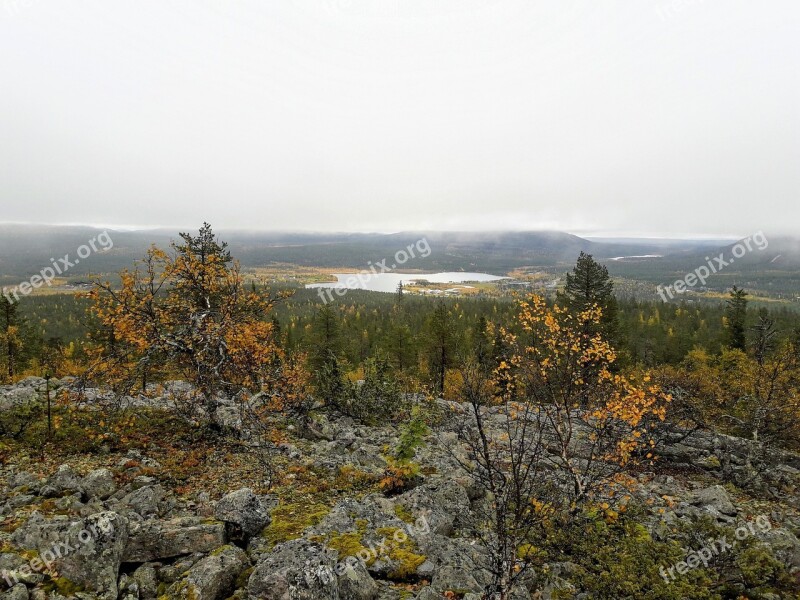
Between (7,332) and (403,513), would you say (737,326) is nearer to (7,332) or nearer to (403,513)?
(403,513)

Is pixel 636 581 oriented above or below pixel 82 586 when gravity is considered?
below

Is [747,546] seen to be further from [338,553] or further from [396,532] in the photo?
[338,553]

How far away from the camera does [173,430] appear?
15164 mm

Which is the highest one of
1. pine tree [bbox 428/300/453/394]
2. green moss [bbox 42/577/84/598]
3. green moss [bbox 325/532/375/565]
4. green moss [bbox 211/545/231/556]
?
green moss [bbox 42/577/84/598]

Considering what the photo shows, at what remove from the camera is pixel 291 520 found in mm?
9398

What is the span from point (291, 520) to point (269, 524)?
64cm

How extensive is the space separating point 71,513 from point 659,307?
134m

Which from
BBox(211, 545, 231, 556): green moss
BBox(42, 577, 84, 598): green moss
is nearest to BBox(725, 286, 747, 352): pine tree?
Result: BBox(211, 545, 231, 556): green moss

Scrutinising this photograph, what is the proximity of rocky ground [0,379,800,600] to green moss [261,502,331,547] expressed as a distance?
0.14 feet

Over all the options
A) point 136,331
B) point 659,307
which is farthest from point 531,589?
point 659,307

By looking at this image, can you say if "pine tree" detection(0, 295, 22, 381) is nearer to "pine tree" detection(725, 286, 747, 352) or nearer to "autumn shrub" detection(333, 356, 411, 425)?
"autumn shrub" detection(333, 356, 411, 425)

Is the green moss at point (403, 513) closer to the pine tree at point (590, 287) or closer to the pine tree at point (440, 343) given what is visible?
the pine tree at point (590, 287)

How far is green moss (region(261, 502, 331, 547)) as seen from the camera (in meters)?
8.38

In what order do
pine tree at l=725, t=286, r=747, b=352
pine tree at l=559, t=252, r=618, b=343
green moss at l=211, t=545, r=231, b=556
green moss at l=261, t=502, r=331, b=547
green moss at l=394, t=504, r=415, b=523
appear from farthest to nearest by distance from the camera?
pine tree at l=725, t=286, r=747, b=352
pine tree at l=559, t=252, r=618, b=343
green moss at l=394, t=504, r=415, b=523
green moss at l=261, t=502, r=331, b=547
green moss at l=211, t=545, r=231, b=556
